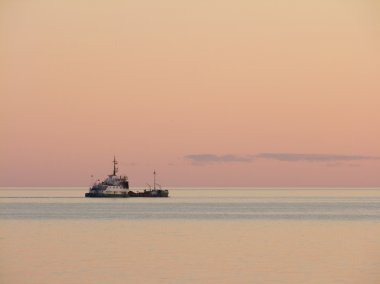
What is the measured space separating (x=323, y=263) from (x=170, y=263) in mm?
9501

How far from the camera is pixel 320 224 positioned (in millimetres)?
101938

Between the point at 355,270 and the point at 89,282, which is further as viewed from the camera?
the point at 355,270

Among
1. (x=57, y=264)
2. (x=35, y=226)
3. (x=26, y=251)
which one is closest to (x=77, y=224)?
(x=35, y=226)

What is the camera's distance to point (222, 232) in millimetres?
84812

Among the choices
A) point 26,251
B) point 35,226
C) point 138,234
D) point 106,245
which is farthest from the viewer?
point 35,226

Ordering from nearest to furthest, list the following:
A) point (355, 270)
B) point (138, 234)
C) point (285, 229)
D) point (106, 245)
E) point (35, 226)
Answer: point (355, 270) → point (106, 245) → point (138, 234) → point (285, 229) → point (35, 226)

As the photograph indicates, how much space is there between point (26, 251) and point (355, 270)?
23674 millimetres

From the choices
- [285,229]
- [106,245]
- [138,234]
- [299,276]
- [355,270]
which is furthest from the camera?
[285,229]

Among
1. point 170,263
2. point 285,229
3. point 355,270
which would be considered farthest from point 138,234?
point 355,270

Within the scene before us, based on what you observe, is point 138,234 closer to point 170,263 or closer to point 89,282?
point 170,263

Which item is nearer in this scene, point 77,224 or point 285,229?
point 285,229

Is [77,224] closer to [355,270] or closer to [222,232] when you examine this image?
[222,232]

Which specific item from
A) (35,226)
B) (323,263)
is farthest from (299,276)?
(35,226)

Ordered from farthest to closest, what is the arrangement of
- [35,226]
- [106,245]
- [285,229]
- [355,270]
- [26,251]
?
[35,226] → [285,229] → [106,245] → [26,251] → [355,270]
